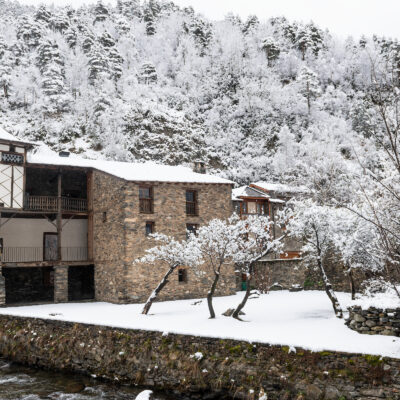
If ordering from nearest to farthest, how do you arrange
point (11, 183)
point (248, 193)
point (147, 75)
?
point (11, 183), point (248, 193), point (147, 75)

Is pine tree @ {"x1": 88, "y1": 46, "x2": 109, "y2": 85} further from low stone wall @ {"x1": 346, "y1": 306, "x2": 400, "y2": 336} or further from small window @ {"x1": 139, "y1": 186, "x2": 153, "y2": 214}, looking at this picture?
low stone wall @ {"x1": 346, "y1": 306, "x2": 400, "y2": 336}

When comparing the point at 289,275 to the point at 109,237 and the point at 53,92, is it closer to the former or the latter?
the point at 109,237

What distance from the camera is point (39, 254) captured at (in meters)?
24.0

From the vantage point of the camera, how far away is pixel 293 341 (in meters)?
11.1

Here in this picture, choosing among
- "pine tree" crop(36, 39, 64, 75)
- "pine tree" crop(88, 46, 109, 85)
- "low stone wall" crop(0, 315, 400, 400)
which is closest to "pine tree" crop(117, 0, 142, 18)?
"pine tree" crop(88, 46, 109, 85)

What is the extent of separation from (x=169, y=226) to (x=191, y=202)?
2.28m

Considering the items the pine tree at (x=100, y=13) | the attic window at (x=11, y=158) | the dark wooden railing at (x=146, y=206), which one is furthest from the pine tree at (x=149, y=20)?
the dark wooden railing at (x=146, y=206)

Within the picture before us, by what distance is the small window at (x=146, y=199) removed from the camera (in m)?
22.3

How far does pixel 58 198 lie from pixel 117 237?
4.42 metres

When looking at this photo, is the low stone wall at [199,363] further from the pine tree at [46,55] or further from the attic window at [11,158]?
the pine tree at [46,55]

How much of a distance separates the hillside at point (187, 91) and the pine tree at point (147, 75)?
25cm

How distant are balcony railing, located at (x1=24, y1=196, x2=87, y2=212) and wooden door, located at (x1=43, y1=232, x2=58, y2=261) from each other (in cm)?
195

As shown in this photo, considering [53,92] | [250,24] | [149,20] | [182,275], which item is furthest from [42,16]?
[182,275]

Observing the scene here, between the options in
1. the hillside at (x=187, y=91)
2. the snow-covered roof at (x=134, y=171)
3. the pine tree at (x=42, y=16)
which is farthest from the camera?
the pine tree at (x=42, y=16)
